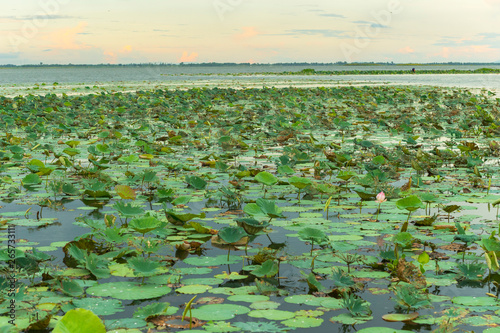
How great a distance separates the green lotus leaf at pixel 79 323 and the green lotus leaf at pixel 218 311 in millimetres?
848

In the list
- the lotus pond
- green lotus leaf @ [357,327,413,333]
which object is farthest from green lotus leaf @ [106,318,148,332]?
green lotus leaf @ [357,327,413,333]

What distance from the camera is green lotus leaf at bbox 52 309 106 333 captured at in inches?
82.8

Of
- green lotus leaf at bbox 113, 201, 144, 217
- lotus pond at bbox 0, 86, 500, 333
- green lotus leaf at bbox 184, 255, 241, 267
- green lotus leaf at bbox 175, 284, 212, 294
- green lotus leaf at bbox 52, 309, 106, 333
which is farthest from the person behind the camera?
green lotus leaf at bbox 113, 201, 144, 217

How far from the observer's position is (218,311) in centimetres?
298

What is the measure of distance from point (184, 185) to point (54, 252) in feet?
8.42

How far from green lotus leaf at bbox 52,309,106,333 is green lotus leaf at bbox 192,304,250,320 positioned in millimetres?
848

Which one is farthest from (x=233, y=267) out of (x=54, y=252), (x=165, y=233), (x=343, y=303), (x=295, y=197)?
(x=295, y=197)

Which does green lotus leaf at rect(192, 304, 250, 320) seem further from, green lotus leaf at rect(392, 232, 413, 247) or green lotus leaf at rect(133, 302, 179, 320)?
green lotus leaf at rect(392, 232, 413, 247)

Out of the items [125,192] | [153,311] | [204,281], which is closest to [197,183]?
[125,192]

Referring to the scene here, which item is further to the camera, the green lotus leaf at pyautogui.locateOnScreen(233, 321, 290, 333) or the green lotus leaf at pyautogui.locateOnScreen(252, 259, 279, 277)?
the green lotus leaf at pyautogui.locateOnScreen(252, 259, 279, 277)

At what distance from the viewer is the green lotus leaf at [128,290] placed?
126 inches

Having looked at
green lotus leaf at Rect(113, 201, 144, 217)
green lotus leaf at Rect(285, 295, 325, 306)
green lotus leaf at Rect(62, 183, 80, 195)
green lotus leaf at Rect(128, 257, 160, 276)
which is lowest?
green lotus leaf at Rect(285, 295, 325, 306)

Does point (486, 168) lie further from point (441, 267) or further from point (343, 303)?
point (343, 303)

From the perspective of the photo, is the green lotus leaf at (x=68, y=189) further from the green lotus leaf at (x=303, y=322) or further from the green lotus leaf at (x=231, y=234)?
the green lotus leaf at (x=303, y=322)
